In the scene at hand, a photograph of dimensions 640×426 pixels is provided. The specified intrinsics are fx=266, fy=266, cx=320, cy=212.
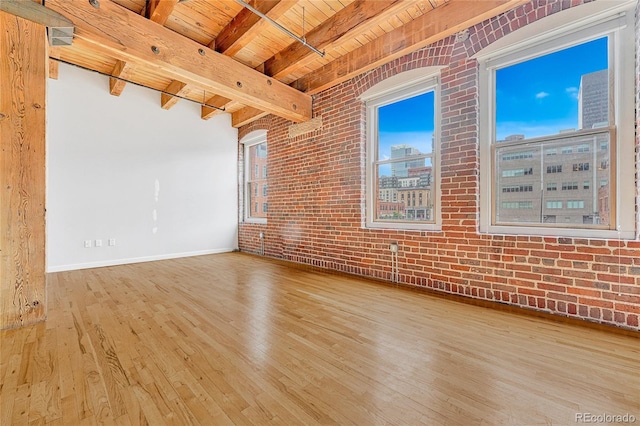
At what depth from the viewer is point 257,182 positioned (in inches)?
251

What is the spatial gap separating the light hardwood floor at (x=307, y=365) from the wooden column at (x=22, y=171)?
0.32 meters

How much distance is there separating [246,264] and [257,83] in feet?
9.99

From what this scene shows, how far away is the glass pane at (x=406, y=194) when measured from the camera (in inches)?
136

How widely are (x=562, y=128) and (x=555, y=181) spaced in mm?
509

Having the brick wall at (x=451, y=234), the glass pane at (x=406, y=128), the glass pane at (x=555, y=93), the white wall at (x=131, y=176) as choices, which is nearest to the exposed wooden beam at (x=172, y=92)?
the white wall at (x=131, y=176)

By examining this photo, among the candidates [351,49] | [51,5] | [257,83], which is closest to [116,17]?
[51,5]

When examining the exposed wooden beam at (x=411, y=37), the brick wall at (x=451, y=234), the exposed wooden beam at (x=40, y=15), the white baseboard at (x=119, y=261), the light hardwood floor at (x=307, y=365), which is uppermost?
the exposed wooden beam at (x=411, y=37)

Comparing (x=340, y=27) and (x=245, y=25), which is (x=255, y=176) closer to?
(x=245, y=25)

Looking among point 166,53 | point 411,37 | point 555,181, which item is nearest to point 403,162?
point 411,37

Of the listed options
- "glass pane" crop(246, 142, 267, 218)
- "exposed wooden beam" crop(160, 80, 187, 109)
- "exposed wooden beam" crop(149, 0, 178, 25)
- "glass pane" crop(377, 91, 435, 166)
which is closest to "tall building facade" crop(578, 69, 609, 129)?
"glass pane" crop(377, 91, 435, 166)

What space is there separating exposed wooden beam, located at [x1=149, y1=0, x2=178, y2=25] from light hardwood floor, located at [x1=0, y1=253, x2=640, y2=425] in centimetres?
311

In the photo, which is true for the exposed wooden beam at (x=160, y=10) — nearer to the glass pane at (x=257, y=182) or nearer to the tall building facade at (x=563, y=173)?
the glass pane at (x=257, y=182)

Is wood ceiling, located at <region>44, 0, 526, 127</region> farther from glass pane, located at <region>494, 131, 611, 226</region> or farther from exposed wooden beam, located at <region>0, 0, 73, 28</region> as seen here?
glass pane, located at <region>494, 131, 611, 226</region>

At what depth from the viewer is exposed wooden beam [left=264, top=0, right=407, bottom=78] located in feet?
9.26
